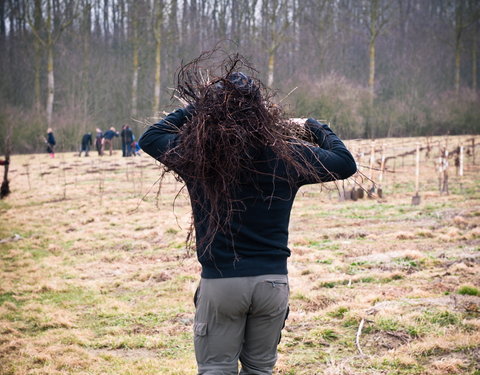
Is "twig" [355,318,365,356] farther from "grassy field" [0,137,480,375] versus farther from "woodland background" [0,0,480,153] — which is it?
"woodland background" [0,0,480,153]

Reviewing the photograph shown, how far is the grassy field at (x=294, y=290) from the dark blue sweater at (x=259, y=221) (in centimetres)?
47

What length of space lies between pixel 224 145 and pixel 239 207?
10.8 inches

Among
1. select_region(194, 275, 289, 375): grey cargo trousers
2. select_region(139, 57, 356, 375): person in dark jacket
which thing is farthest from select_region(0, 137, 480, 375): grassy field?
select_region(194, 275, 289, 375): grey cargo trousers

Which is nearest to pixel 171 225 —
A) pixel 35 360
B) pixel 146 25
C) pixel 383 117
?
pixel 35 360

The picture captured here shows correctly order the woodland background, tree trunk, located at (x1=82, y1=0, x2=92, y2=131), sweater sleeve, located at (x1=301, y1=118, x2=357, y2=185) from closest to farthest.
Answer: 1. sweater sleeve, located at (x1=301, y1=118, x2=357, y2=185)
2. the woodland background
3. tree trunk, located at (x1=82, y1=0, x2=92, y2=131)

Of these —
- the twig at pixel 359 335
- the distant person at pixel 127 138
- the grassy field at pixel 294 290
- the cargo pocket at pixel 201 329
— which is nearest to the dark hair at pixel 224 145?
the cargo pocket at pixel 201 329

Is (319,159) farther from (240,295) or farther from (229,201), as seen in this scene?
(240,295)

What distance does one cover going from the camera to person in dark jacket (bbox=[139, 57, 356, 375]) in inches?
95.0

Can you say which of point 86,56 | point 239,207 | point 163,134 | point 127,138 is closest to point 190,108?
point 163,134

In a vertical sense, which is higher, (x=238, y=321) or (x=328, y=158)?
(x=328, y=158)

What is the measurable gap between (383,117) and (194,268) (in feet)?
86.1

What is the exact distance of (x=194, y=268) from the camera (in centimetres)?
799

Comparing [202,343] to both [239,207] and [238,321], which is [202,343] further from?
[239,207]

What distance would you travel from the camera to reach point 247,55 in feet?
90.9
